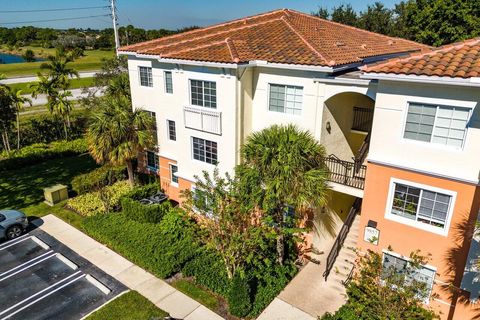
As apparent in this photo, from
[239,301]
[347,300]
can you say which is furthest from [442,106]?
[239,301]

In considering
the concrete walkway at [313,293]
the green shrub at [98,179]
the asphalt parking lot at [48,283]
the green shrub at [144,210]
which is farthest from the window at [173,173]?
the concrete walkway at [313,293]

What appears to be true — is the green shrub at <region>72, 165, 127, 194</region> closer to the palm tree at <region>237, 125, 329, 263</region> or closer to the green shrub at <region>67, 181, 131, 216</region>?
the green shrub at <region>67, 181, 131, 216</region>

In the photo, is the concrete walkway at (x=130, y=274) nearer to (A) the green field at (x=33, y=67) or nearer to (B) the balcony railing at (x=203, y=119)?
(B) the balcony railing at (x=203, y=119)

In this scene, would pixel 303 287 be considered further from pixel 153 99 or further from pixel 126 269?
pixel 153 99

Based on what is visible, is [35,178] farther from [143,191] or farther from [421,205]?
[421,205]

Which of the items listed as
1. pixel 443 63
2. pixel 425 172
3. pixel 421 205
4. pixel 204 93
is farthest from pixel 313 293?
pixel 204 93
